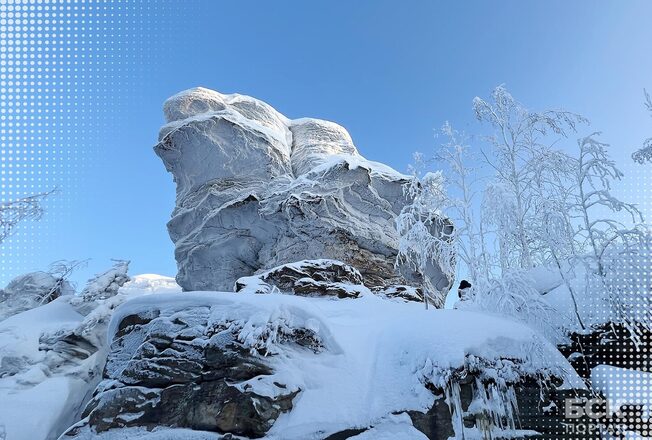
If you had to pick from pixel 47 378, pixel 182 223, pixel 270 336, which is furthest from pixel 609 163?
pixel 182 223

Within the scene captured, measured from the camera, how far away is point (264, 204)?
69.0 feet

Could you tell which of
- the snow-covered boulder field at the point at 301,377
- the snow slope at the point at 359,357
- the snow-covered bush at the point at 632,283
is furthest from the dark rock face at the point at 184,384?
the snow-covered bush at the point at 632,283

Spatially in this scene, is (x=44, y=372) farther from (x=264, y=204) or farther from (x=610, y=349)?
(x=610, y=349)

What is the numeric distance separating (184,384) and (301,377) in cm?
215

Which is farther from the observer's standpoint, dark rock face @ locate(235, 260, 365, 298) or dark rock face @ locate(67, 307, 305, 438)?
dark rock face @ locate(235, 260, 365, 298)

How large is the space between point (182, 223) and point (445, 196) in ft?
57.4

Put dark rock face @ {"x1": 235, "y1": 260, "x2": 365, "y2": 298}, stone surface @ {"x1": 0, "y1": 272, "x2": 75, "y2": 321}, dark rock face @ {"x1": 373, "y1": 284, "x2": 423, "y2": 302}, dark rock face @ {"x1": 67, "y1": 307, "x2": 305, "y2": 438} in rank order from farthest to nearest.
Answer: stone surface @ {"x1": 0, "y1": 272, "x2": 75, "y2": 321}, dark rock face @ {"x1": 373, "y1": 284, "x2": 423, "y2": 302}, dark rock face @ {"x1": 235, "y1": 260, "x2": 365, "y2": 298}, dark rock face @ {"x1": 67, "y1": 307, "x2": 305, "y2": 438}

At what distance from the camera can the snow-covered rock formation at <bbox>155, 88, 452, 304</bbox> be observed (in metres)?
19.5

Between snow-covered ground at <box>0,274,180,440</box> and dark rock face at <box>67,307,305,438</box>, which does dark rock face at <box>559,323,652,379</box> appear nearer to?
dark rock face at <box>67,307,305,438</box>

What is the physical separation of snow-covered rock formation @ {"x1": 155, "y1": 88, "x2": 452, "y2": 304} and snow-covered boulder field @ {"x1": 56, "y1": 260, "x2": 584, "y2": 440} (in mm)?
10587

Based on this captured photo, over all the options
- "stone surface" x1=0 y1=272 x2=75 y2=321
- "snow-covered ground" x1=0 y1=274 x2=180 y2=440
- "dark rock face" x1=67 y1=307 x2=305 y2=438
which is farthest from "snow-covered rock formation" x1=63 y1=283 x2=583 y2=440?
"stone surface" x1=0 y1=272 x2=75 y2=321

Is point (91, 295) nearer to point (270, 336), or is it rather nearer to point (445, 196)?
point (270, 336)

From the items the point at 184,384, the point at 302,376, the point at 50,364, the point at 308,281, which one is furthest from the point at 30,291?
the point at 302,376

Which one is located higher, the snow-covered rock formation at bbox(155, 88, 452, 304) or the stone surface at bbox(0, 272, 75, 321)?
the snow-covered rock formation at bbox(155, 88, 452, 304)
